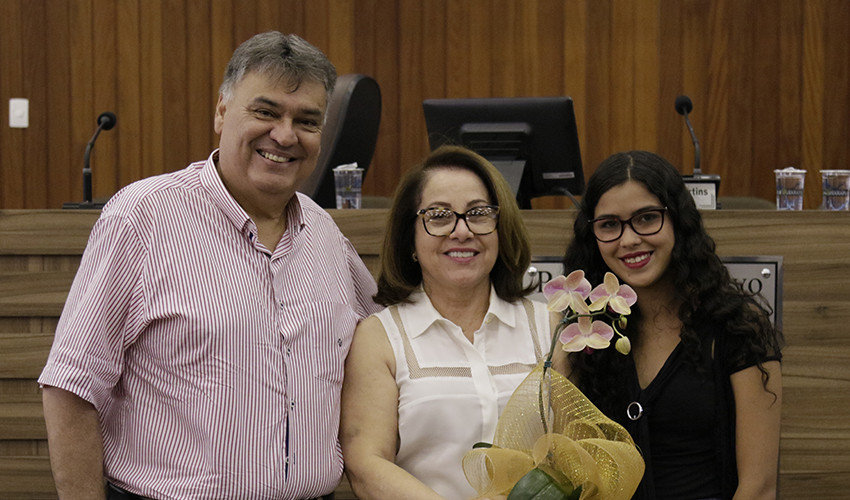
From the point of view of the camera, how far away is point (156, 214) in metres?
1.59

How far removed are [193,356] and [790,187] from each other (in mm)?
2173

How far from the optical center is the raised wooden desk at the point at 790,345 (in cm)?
253

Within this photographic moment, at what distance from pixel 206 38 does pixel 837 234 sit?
3.52m

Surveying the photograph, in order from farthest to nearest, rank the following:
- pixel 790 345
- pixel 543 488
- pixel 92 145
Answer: pixel 92 145, pixel 790 345, pixel 543 488

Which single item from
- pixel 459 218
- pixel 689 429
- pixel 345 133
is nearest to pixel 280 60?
pixel 459 218

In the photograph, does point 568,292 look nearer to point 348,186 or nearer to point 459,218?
point 459,218

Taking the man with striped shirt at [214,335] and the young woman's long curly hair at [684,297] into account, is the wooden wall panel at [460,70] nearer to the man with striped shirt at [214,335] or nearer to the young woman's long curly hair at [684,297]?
the young woman's long curly hair at [684,297]

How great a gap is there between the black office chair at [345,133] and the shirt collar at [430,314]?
128cm

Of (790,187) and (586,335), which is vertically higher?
(790,187)

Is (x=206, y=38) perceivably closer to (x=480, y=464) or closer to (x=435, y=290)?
(x=435, y=290)

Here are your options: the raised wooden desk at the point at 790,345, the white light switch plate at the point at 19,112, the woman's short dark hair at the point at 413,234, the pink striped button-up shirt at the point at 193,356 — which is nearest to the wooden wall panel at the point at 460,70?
the white light switch plate at the point at 19,112

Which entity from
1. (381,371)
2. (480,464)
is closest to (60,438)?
(381,371)

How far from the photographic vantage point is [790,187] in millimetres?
3002

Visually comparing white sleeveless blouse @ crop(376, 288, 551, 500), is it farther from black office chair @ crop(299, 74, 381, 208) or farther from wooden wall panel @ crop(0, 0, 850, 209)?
wooden wall panel @ crop(0, 0, 850, 209)
